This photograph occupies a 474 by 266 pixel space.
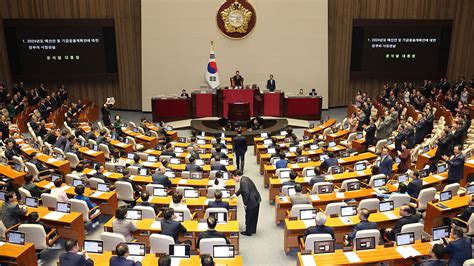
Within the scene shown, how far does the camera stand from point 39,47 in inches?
865

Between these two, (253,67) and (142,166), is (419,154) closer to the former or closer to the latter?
(142,166)

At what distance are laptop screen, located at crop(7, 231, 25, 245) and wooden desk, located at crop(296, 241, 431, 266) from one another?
16.0 ft

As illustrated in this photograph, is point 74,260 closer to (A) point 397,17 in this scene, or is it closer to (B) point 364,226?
(B) point 364,226

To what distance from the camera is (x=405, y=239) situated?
24.2 ft

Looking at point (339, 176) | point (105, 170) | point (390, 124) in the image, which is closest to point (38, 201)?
point (105, 170)

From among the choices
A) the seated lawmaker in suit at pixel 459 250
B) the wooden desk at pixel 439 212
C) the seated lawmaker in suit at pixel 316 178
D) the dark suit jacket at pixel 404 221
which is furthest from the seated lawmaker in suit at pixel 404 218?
the seated lawmaker in suit at pixel 316 178

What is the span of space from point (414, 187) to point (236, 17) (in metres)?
14.6

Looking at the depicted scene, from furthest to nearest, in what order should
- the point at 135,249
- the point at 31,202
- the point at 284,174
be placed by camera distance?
the point at 284,174 → the point at 31,202 → the point at 135,249

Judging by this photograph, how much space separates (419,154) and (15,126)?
47.7ft

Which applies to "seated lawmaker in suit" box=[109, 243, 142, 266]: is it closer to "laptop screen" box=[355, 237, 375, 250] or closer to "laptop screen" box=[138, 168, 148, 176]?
"laptop screen" box=[355, 237, 375, 250]

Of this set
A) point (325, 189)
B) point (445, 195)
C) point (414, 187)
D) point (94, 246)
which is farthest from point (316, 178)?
point (94, 246)

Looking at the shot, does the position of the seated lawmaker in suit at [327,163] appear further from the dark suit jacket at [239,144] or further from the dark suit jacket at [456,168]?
the dark suit jacket at [456,168]

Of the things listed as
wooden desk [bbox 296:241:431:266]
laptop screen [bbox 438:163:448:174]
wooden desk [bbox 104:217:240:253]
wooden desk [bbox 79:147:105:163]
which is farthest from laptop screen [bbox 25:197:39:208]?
laptop screen [bbox 438:163:448:174]

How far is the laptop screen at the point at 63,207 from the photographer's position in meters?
9.05
